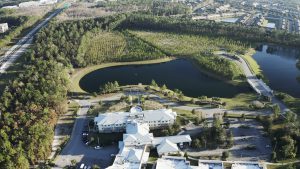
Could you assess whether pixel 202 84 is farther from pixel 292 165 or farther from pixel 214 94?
pixel 292 165

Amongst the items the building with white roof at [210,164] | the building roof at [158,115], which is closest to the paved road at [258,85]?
the building with white roof at [210,164]

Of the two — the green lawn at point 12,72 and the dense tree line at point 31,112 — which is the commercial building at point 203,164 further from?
the green lawn at point 12,72

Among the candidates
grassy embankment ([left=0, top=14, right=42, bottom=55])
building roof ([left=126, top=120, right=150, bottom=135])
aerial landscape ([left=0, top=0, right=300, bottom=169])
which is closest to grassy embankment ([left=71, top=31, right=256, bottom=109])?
aerial landscape ([left=0, top=0, right=300, bottom=169])

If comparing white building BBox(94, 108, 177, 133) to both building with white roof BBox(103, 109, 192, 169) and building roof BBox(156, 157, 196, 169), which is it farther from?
building roof BBox(156, 157, 196, 169)

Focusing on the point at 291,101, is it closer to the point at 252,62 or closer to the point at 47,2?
the point at 252,62

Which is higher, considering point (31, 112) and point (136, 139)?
point (31, 112)

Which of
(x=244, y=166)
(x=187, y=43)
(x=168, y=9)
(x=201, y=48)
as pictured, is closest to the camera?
(x=244, y=166)


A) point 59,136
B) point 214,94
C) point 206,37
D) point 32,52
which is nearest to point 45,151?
point 59,136

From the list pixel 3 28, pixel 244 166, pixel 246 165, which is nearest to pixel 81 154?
pixel 244 166
